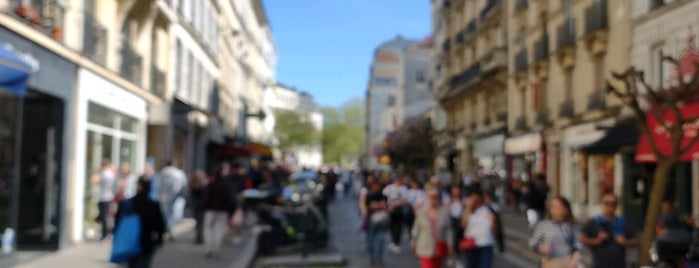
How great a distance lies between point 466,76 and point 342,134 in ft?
322

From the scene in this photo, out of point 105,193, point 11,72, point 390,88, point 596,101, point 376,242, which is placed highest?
point 390,88

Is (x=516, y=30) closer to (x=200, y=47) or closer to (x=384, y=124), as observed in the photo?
(x=200, y=47)

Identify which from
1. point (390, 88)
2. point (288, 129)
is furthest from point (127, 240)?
point (390, 88)

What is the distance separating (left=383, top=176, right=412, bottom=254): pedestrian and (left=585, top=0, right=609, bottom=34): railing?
36.4ft

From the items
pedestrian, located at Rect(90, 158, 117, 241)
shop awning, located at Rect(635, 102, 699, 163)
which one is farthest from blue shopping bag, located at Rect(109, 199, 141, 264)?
shop awning, located at Rect(635, 102, 699, 163)

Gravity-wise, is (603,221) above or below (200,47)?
below

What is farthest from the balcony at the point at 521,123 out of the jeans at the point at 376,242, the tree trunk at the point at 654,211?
the tree trunk at the point at 654,211

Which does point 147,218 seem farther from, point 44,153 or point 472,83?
point 472,83

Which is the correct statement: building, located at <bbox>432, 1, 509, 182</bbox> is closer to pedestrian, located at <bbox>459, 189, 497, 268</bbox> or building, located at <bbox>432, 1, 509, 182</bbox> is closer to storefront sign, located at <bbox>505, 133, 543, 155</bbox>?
storefront sign, located at <bbox>505, 133, 543, 155</bbox>

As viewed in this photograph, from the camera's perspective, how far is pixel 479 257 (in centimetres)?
1040

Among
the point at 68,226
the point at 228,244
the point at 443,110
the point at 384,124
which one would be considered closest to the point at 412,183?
the point at 228,244

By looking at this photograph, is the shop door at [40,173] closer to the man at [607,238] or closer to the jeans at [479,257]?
the jeans at [479,257]

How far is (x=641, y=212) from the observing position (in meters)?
23.9

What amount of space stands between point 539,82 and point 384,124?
75405mm
